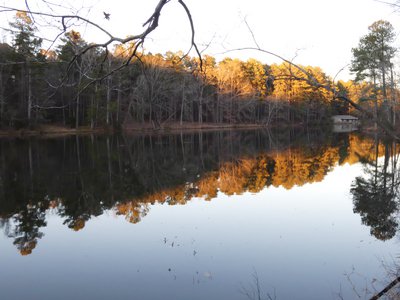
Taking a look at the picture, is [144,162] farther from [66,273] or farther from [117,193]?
[66,273]

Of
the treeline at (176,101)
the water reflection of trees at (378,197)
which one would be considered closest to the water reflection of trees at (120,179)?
the water reflection of trees at (378,197)

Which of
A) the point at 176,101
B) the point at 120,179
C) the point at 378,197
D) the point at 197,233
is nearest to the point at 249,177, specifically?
the point at 378,197

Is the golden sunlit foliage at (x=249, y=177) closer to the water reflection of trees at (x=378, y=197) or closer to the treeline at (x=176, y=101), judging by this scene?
the water reflection of trees at (x=378, y=197)

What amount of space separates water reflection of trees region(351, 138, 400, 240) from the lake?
0.14 ft

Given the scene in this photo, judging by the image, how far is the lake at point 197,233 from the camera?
5648 millimetres

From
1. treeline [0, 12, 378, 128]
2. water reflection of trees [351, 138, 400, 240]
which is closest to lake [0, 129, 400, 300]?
water reflection of trees [351, 138, 400, 240]

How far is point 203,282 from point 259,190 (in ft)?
23.6

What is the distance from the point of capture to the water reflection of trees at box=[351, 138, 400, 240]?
8.41 meters

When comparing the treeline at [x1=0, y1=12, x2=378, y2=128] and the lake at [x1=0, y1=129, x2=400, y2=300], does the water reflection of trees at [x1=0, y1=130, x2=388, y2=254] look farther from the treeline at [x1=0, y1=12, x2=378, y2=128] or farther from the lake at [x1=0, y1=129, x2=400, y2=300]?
the treeline at [x1=0, y1=12, x2=378, y2=128]

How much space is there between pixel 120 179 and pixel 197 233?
6.91 m

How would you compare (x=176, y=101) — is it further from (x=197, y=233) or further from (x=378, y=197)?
(x=197, y=233)

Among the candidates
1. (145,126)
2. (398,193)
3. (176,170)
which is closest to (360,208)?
(398,193)

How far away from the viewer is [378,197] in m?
11.0

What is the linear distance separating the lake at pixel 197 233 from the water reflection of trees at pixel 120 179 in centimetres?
7
